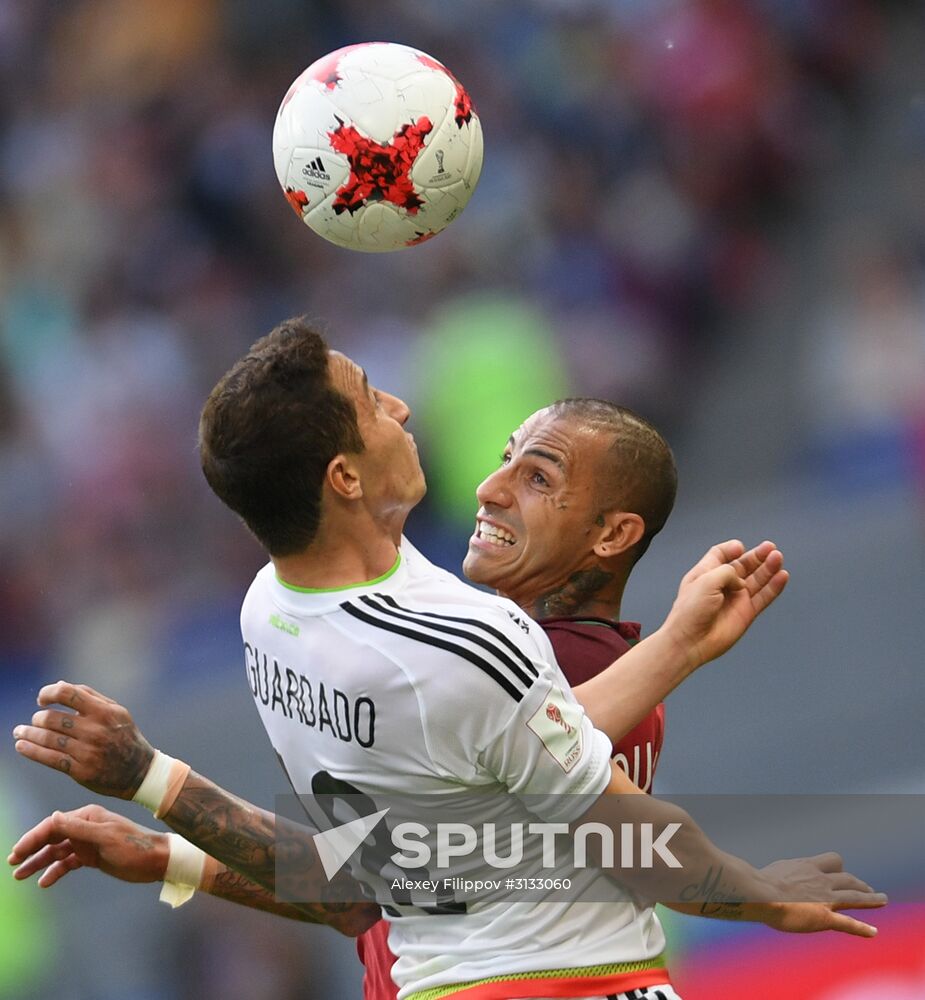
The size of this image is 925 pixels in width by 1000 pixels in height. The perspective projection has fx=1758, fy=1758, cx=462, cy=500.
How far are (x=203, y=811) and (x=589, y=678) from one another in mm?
834

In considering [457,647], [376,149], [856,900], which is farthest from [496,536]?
[856,900]

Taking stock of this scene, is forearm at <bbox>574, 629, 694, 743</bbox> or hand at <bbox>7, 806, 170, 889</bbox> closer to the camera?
forearm at <bbox>574, 629, 694, 743</bbox>

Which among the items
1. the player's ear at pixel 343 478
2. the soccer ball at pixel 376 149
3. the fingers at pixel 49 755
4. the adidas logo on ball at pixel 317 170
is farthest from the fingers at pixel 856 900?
the adidas logo on ball at pixel 317 170

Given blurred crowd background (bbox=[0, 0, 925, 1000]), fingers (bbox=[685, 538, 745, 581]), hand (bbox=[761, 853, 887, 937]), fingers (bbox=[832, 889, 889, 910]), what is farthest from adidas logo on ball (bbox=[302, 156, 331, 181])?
blurred crowd background (bbox=[0, 0, 925, 1000])

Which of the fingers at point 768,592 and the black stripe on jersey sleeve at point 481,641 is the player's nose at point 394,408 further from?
the fingers at point 768,592

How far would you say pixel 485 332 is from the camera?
830cm

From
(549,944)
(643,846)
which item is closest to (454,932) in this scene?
(549,944)

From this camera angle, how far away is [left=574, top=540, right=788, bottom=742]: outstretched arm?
133 inches

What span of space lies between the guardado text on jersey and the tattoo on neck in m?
0.66

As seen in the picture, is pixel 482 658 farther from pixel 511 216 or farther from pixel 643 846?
pixel 511 216

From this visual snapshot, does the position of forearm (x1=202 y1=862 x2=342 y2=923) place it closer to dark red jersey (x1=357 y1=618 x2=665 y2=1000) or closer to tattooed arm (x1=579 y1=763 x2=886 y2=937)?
dark red jersey (x1=357 y1=618 x2=665 y2=1000)

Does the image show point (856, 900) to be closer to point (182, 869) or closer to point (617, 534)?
point (617, 534)

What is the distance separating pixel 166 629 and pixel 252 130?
289 cm

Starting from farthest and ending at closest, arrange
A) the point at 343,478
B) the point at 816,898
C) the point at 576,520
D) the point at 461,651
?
the point at 576,520 < the point at 816,898 < the point at 343,478 < the point at 461,651
